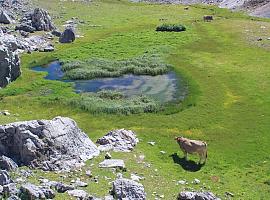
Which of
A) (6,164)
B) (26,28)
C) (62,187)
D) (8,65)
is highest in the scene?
(26,28)

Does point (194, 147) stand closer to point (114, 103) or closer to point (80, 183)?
point (80, 183)

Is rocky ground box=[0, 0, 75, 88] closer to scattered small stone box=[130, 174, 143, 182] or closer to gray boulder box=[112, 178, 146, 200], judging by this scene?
scattered small stone box=[130, 174, 143, 182]

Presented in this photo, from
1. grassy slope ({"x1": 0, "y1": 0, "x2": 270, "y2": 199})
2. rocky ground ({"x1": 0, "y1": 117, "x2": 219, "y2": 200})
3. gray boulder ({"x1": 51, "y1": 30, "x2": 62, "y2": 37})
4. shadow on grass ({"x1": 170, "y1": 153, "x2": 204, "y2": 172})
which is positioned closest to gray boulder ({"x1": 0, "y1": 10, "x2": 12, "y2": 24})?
gray boulder ({"x1": 51, "y1": 30, "x2": 62, "y2": 37})

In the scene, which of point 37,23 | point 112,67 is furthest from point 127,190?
point 37,23

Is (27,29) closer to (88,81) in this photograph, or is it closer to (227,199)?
(88,81)

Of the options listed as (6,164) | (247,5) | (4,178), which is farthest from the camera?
(247,5)

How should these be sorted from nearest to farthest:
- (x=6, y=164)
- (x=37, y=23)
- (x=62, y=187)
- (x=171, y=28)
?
(x=62, y=187) → (x=6, y=164) → (x=37, y=23) → (x=171, y=28)

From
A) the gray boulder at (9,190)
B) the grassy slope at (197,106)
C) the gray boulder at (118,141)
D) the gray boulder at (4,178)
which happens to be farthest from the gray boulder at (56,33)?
the gray boulder at (9,190)

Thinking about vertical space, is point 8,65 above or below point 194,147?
above
